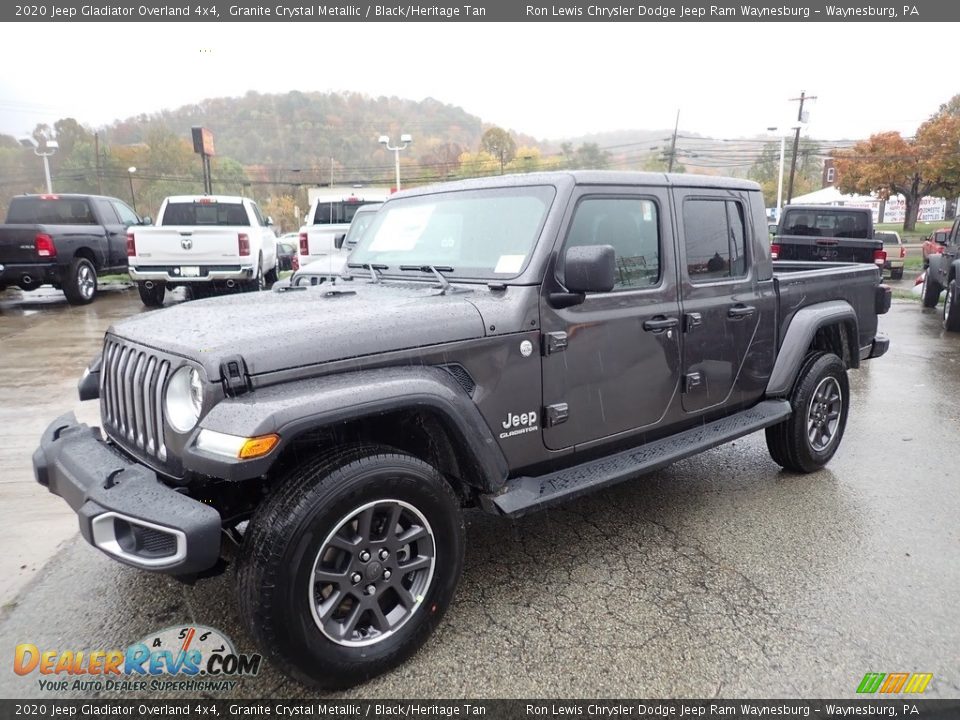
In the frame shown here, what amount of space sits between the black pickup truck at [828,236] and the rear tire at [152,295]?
11294 mm

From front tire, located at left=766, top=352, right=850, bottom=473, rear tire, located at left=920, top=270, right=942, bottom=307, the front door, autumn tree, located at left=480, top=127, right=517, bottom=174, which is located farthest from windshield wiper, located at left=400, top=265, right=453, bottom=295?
autumn tree, located at left=480, top=127, right=517, bottom=174

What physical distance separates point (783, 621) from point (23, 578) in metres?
3.55

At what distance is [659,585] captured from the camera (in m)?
3.20

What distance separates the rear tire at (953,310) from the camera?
32.5 feet

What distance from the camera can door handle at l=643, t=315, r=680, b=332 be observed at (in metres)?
3.41

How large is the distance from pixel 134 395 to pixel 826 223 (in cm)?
1300

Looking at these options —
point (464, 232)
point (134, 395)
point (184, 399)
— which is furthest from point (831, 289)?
point (134, 395)

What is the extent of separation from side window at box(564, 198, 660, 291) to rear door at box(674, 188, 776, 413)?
0.21 m

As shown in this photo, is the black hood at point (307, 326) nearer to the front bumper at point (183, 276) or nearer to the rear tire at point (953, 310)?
the front bumper at point (183, 276)

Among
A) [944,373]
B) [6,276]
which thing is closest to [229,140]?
[6,276]

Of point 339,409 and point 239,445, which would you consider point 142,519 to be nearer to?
point 239,445

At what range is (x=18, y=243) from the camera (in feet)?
38.5

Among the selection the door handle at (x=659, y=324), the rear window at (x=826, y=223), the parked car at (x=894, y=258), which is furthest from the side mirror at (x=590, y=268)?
the parked car at (x=894, y=258)

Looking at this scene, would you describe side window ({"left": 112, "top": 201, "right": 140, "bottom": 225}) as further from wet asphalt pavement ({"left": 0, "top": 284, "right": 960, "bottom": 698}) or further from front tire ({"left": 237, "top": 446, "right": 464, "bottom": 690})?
front tire ({"left": 237, "top": 446, "right": 464, "bottom": 690})
